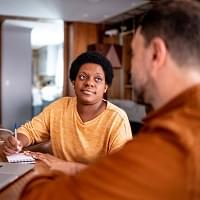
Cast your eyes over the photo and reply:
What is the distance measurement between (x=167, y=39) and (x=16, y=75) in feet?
26.6

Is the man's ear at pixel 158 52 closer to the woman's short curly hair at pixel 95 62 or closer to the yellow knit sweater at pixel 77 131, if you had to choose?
the yellow knit sweater at pixel 77 131

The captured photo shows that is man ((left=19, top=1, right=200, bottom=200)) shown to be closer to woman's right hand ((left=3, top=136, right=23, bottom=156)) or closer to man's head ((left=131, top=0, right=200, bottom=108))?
man's head ((left=131, top=0, right=200, bottom=108))

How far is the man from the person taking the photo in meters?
0.57

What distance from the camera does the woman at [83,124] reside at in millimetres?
1710

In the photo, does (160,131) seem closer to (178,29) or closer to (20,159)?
(178,29)

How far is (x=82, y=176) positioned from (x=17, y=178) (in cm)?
75

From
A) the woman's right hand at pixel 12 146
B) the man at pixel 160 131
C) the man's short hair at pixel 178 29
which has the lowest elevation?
the woman's right hand at pixel 12 146

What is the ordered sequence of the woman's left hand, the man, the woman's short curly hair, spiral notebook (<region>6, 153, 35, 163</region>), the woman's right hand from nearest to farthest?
the man < the woman's left hand < spiral notebook (<region>6, 153, 35, 163</region>) < the woman's right hand < the woman's short curly hair

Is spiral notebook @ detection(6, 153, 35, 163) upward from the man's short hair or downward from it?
downward

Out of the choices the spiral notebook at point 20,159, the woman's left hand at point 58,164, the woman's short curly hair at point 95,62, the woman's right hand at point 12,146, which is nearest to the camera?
the woman's left hand at point 58,164

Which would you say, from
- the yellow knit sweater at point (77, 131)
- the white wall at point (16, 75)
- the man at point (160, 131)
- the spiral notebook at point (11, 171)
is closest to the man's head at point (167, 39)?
the man at point (160, 131)

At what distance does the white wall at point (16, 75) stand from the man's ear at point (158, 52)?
25.6 feet

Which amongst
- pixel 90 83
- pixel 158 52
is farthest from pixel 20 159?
pixel 158 52

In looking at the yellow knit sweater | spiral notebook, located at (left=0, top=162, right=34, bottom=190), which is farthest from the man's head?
the yellow knit sweater
